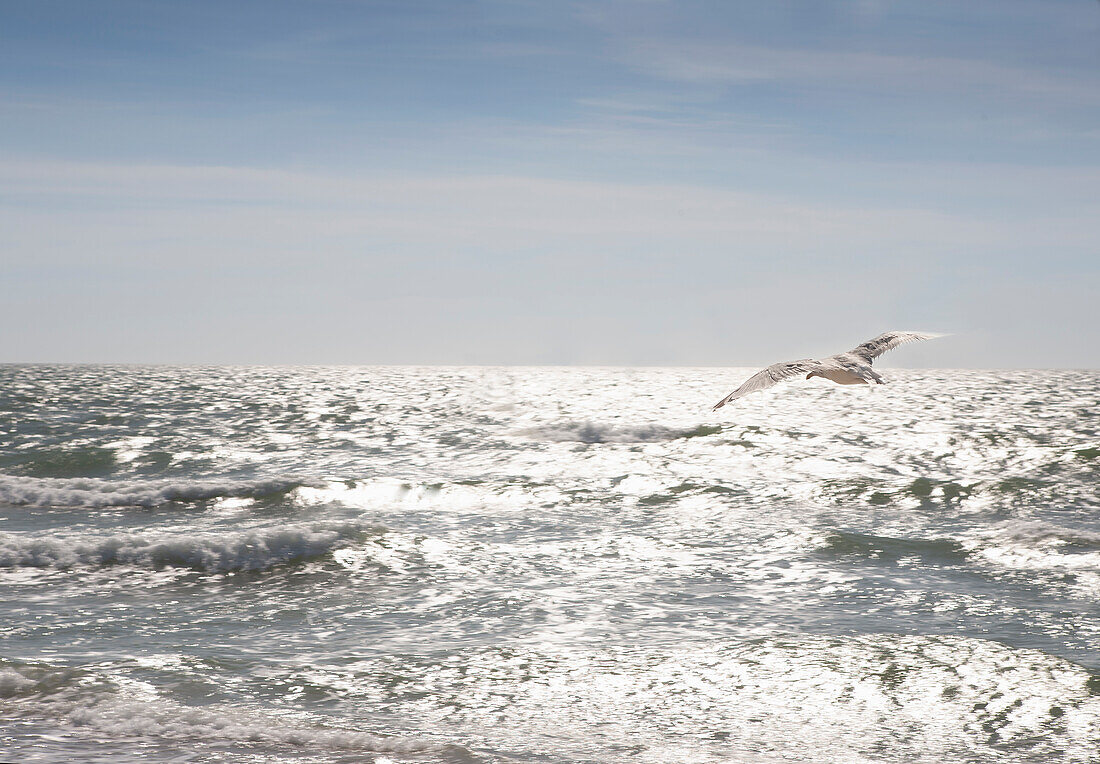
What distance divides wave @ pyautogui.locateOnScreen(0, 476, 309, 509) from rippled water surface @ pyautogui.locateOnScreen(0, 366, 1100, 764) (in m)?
0.11

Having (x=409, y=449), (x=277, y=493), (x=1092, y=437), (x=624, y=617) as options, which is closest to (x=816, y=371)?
(x=624, y=617)

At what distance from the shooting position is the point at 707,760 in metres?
7.34

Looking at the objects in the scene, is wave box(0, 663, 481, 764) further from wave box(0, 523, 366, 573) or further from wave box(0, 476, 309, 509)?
wave box(0, 476, 309, 509)

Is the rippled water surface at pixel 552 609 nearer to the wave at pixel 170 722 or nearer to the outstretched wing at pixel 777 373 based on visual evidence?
the wave at pixel 170 722

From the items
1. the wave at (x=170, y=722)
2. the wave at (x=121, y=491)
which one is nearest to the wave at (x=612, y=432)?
the wave at (x=121, y=491)

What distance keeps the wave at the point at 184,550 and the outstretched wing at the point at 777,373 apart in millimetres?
7099

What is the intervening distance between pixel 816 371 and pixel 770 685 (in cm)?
483

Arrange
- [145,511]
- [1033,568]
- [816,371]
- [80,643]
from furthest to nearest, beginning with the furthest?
[145,511] → [1033,568] → [816,371] → [80,643]

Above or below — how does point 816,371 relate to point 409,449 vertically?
above

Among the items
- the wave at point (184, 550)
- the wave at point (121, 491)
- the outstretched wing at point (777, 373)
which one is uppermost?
the outstretched wing at point (777, 373)

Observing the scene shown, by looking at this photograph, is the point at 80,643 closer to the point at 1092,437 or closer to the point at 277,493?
the point at 277,493

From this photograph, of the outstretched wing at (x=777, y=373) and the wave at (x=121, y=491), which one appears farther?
the wave at (x=121, y=491)

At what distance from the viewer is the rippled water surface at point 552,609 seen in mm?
7820

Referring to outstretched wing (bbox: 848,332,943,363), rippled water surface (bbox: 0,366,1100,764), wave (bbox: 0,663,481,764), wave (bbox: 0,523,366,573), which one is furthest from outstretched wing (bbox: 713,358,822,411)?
wave (bbox: 0,523,366,573)
